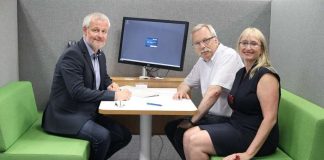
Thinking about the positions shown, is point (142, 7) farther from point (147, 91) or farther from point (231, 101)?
point (231, 101)

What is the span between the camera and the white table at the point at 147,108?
6.82 ft

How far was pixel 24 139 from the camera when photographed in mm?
2232

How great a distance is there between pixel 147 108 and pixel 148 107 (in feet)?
0.09

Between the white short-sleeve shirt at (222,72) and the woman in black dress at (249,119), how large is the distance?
164mm

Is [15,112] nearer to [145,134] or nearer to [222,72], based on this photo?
[145,134]

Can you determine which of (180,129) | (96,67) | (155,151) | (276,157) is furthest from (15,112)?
(276,157)

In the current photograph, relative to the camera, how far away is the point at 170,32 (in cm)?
281

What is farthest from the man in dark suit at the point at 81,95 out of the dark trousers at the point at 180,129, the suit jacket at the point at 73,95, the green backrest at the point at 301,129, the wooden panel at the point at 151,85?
the green backrest at the point at 301,129

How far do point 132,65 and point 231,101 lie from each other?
3.59 ft

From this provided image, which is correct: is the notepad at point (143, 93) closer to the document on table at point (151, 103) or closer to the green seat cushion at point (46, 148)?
the document on table at point (151, 103)

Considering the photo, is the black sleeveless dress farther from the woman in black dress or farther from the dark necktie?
the dark necktie

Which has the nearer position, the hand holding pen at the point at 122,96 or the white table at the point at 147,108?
the white table at the point at 147,108

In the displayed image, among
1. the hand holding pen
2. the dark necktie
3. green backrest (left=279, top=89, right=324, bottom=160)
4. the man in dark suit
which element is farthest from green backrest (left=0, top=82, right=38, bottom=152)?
green backrest (left=279, top=89, right=324, bottom=160)

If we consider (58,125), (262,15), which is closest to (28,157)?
(58,125)
